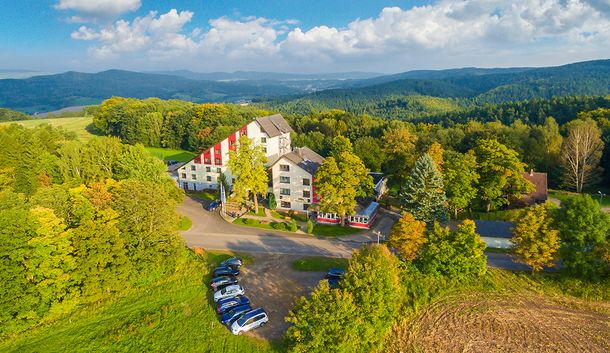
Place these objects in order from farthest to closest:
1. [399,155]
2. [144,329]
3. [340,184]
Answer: [399,155] → [340,184] → [144,329]

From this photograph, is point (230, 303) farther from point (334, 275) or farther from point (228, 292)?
point (334, 275)

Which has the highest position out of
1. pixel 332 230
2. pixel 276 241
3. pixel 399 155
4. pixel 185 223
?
pixel 399 155

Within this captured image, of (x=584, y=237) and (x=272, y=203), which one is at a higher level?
(x=584, y=237)

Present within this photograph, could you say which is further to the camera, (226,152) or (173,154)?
(173,154)

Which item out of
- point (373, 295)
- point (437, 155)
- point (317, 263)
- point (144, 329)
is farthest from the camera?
point (437, 155)

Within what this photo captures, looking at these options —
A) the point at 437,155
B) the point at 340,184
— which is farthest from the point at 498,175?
the point at 340,184

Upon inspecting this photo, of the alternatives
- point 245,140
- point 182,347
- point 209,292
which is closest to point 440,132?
point 245,140
